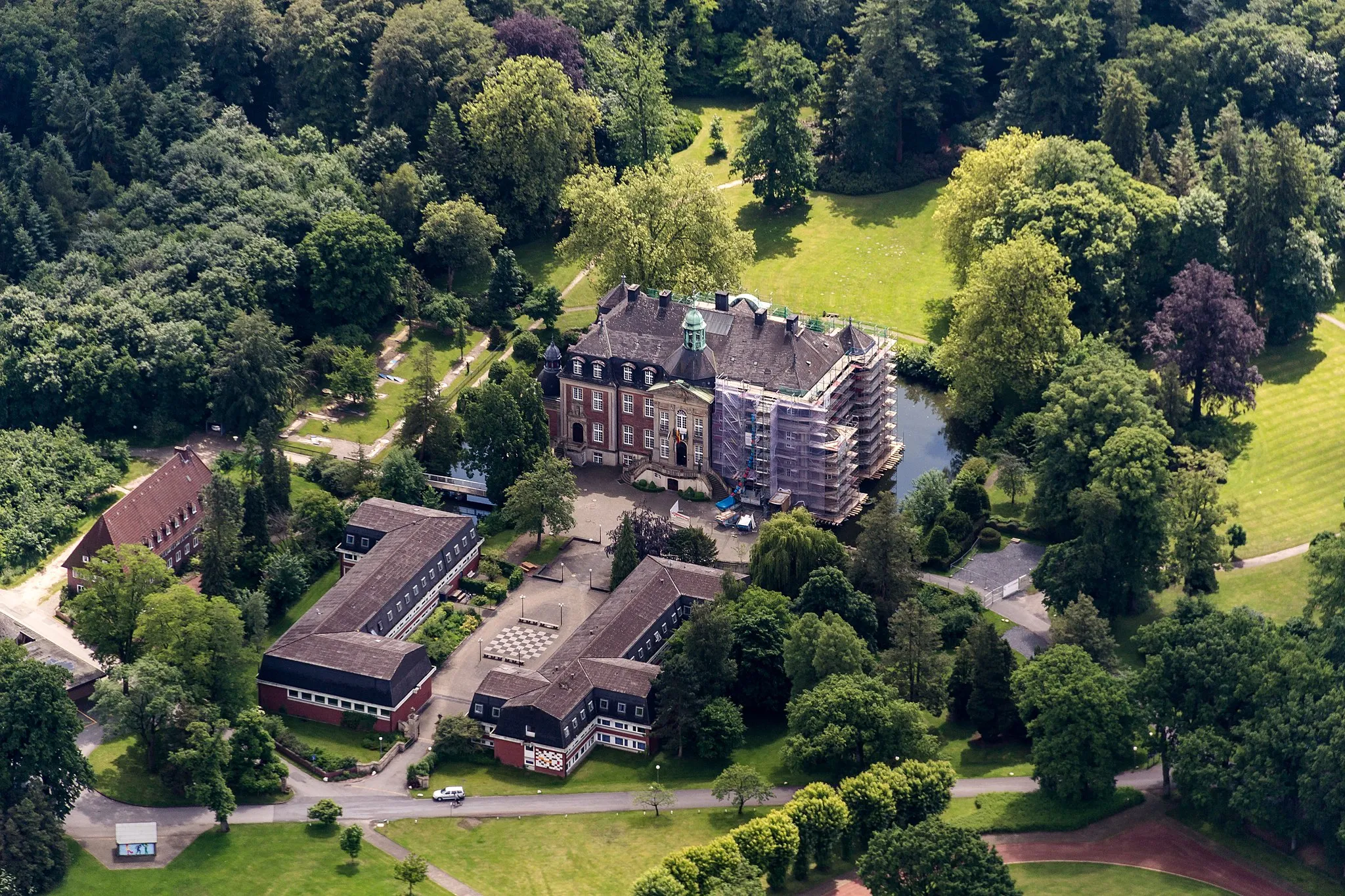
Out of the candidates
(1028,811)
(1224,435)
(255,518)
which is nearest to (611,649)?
(255,518)

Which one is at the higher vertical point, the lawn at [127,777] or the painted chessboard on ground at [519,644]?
the painted chessboard on ground at [519,644]

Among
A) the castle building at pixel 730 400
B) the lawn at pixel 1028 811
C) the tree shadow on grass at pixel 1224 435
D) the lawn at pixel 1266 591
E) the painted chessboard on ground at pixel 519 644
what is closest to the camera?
the lawn at pixel 1028 811

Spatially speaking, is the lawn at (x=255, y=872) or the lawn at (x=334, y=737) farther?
the lawn at (x=334, y=737)

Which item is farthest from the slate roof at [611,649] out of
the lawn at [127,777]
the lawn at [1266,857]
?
the lawn at [1266,857]

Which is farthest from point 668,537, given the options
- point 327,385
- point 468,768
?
point 327,385

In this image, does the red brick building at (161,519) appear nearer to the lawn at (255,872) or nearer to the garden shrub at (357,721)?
the garden shrub at (357,721)

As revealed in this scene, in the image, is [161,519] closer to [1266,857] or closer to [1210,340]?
[1266,857]
